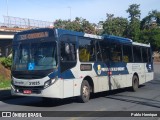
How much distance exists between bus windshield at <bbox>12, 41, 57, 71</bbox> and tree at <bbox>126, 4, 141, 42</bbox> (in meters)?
71.7

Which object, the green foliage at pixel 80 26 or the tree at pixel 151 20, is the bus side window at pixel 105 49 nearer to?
the green foliage at pixel 80 26

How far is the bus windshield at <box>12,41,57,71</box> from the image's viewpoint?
1257 cm

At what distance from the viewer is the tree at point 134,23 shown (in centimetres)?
8481

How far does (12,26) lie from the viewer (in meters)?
53.4

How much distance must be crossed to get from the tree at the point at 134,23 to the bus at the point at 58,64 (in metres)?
69.3

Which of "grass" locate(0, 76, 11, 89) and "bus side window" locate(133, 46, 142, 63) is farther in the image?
"grass" locate(0, 76, 11, 89)

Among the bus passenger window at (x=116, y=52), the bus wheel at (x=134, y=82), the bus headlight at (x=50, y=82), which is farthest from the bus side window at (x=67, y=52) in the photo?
the bus wheel at (x=134, y=82)

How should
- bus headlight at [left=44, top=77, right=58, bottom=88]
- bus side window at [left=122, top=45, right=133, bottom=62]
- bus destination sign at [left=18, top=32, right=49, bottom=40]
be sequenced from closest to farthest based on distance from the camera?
bus headlight at [left=44, top=77, right=58, bottom=88] < bus destination sign at [left=18, top=32, right=49, bottom=40] < bus side window at [left=122, top=45, right=133, bottom=62]

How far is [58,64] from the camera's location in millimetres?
12523

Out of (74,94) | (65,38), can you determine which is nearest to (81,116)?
(74,94)

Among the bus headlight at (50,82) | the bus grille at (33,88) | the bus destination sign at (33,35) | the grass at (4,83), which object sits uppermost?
the bus destination sign at (33,35)

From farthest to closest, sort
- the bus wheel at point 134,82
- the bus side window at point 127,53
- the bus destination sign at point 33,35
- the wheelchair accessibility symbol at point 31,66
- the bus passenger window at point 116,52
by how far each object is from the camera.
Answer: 1. the bus wheel at point 134,82
2. the bus side window at point 127,53
3. the bus passenger window at point 116,52
4. the bus destination sign at point 33,35
5. the wheelchair accessibility symbol at point 31,66

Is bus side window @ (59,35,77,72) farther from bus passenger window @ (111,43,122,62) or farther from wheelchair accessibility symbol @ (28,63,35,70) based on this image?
bus passenger window @ (111,43,122,62)

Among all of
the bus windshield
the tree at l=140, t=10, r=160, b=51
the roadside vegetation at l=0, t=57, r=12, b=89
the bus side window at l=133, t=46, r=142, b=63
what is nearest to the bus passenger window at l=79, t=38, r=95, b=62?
the bus windshield
